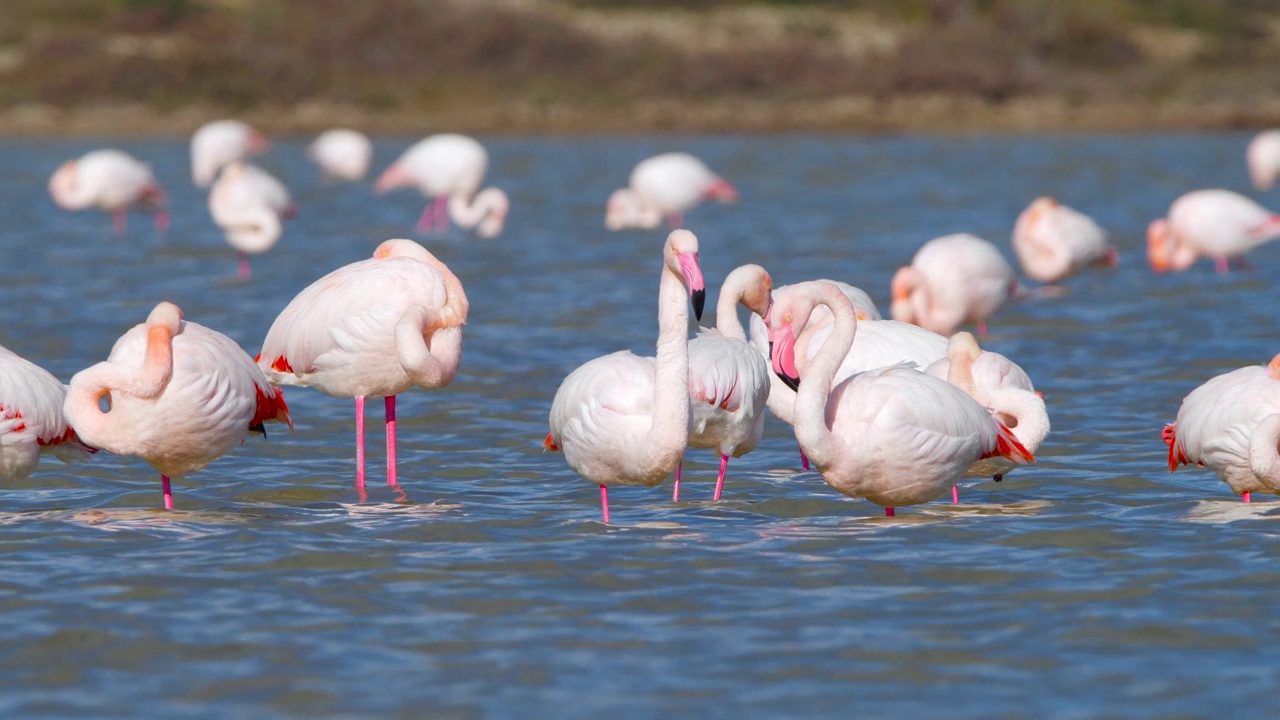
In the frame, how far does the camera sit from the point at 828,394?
6.05 m

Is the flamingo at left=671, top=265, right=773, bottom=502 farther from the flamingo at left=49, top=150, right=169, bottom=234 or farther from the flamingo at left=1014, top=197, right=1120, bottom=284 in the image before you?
the flamingo at left=49, top=150, right=169, bottom=234

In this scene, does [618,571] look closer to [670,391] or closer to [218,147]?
[670,391]

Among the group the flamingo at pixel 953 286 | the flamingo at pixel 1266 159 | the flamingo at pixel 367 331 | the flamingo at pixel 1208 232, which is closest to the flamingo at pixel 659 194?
the flamingo at pixel 1208 232

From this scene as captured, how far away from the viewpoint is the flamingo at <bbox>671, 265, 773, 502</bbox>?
6266 millimetres

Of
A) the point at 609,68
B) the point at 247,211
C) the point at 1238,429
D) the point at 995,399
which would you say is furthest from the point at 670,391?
the point at 609,68

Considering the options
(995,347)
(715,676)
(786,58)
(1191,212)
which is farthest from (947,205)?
(786,58)

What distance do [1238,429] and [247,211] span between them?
1016 cm

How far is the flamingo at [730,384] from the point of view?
20.6ft

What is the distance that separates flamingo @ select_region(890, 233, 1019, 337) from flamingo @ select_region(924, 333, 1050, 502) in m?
3.22

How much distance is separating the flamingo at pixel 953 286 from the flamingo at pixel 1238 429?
3642 mm

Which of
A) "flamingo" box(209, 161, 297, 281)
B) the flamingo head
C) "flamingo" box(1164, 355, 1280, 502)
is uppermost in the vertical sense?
"flamingo" box(209, 161, 297, 281)

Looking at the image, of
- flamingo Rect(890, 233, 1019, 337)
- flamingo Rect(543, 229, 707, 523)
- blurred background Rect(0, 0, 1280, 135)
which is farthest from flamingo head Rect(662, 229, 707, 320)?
blurred background Rect(0, 0, 1280, 135)

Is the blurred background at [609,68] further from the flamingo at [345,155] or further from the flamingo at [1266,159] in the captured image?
the flamingo at [1266,159]

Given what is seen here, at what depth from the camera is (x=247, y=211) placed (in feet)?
48.3
